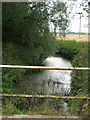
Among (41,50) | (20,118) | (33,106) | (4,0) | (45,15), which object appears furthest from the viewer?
(41,50)

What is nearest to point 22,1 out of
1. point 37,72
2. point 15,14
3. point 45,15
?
point 15,14

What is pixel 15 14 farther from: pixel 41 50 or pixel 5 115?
pixel 5 115

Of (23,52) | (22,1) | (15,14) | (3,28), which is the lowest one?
(23,52)

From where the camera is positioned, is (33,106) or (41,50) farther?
(41,50)

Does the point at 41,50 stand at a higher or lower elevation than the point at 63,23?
lower

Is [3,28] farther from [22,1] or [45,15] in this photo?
[45,15]

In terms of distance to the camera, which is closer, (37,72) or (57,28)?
(57,28)

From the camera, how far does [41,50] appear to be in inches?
293

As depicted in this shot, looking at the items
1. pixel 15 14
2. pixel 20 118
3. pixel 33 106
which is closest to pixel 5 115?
pixel 20 118

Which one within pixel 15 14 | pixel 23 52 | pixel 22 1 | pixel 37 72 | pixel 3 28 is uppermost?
pixel 22 1

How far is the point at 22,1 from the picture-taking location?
578 cm

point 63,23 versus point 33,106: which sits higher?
point 63,23

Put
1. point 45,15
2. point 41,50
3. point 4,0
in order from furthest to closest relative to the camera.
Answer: point 41,50 → point 45,15 → point 4,0

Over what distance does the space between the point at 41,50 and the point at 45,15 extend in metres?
1.80
